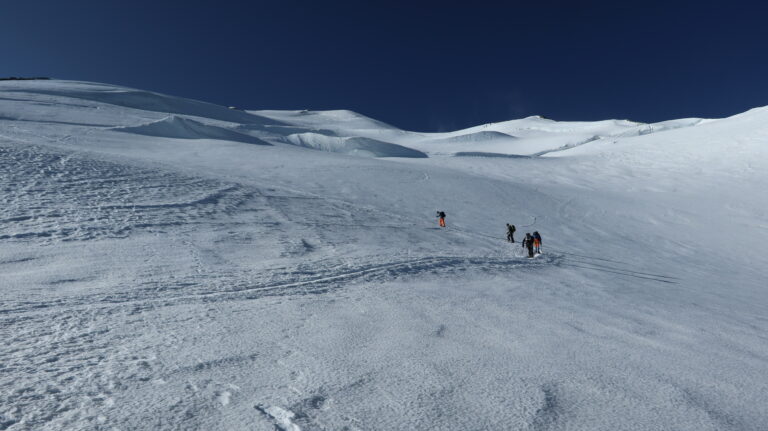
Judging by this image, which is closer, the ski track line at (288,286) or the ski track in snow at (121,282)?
the ski track in snow at (121,282)

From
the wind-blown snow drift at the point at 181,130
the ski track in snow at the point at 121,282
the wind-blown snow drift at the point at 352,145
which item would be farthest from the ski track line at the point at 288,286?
the wind-blown snow drift at the point at 352,145

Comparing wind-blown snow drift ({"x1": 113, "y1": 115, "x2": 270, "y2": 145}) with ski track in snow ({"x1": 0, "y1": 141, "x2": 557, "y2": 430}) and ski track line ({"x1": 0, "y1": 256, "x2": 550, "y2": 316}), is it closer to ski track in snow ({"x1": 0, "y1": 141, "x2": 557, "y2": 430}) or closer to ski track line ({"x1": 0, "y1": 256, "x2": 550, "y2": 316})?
ski track in snow ({"x1": 0, "y1": 141, "x2": 557, "y2": 430})

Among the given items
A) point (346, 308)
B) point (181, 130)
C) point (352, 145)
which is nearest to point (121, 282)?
point (346, 308)

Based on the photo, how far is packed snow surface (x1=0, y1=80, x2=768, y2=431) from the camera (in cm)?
353

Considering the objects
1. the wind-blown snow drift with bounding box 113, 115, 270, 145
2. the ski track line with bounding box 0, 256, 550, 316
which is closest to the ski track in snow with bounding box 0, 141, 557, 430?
the ski track line with bounding box 0, 256, 550, 316

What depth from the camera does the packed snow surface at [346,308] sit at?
11.6 feet

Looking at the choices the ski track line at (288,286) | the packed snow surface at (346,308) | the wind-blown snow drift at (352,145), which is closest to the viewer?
the packed snow surface at (346,308)

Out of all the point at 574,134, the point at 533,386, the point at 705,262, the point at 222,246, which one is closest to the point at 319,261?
the point at 222,246

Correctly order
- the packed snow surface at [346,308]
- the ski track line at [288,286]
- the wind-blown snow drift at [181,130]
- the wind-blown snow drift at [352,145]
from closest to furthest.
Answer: the packed snow surface at [346,308] → the ski track line at [288,286] → the wind-blown snow drift at [181,130] → the wind-blown snow drift at [352,145]

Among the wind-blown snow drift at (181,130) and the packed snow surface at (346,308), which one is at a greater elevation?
the wind-blown snow drift at (181,130)

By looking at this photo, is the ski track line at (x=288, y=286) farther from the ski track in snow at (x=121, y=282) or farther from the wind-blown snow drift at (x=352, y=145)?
the wind-blown snow drift at (x=352, y=145)

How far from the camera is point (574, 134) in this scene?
82500 millimetres

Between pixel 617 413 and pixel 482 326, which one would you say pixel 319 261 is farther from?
pixel 617 413

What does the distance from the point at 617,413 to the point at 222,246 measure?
7640 mm
